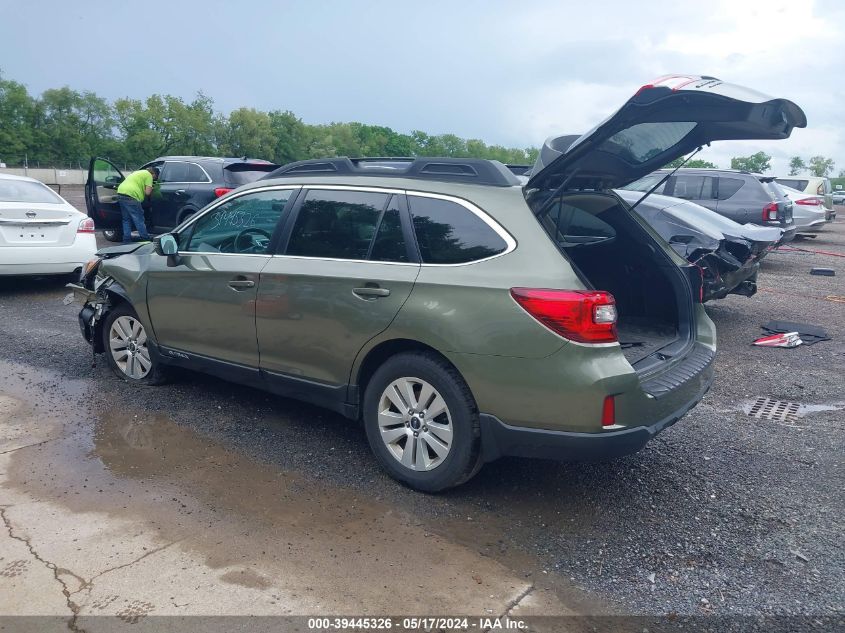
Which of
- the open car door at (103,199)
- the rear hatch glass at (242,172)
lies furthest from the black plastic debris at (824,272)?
the open car door at (103,199)

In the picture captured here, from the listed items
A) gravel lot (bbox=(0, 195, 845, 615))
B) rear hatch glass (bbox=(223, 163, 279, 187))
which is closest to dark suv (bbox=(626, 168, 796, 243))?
rear hatch glass (bbox=(223, 163, 279, 187))

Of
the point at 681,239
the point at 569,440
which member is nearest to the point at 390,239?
the point at 569,440

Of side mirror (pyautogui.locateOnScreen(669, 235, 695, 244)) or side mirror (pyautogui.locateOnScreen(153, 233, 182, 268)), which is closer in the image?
side mirror (pyautogui.locateOnScreen(153, 233, 182, 268))

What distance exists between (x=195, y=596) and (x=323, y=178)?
2.61 m

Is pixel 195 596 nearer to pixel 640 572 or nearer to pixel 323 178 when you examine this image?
pixel 640 572

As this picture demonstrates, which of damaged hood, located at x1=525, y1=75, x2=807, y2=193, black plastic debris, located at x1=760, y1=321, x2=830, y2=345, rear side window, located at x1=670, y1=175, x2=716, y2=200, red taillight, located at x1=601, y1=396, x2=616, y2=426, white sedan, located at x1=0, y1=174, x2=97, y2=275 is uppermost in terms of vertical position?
damaged hood, located at x1=525, y1=75, x2=807, y2=193

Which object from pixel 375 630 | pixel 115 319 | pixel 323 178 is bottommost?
pixel 375 630

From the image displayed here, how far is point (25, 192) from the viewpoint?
9.16 meters

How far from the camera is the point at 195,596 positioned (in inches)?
117

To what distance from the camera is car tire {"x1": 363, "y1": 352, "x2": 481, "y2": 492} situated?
3676 mm

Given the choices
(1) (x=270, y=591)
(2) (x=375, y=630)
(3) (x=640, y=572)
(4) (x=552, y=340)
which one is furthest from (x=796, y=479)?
(1) (x=270, y=591)

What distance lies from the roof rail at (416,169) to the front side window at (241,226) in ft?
0.74

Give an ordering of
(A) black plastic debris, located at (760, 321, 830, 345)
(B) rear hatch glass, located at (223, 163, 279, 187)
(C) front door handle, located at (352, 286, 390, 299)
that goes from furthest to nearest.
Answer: (B) rear hatch glass, located at (223, 163, 279, 187) → (A) black plastic debris, located at (760, 321, 830, 345) → (C) front door handle, located at (352, 286, 390, 299)

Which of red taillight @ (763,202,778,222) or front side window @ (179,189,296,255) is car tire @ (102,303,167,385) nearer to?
front side window @ (179,189,296,255)
